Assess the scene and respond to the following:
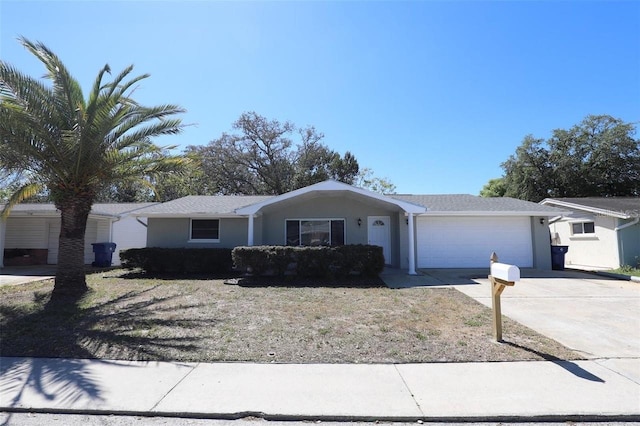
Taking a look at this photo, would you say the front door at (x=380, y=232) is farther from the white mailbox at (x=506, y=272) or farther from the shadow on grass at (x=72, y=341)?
the white mailbox at (x=506, y=272)

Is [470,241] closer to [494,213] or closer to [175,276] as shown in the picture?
[494,213]

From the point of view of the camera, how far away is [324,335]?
20.1 feet

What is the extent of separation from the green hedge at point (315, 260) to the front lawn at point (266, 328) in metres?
1.94

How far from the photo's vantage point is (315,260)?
1209cm

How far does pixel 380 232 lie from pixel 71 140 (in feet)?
37.8

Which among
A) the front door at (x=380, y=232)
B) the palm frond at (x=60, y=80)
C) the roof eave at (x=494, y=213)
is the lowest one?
the front door at (x=380, y=232)

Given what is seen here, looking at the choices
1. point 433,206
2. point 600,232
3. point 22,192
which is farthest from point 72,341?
point 600,232

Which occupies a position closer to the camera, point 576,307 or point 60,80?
point 576,307

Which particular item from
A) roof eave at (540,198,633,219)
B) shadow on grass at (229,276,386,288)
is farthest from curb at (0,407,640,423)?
roof eave at (540,198,633,219)

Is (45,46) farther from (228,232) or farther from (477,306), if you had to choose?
(477,306)

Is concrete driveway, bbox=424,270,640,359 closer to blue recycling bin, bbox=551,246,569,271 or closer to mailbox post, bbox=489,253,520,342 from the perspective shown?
mailbox post, bbox=489,253,520,342

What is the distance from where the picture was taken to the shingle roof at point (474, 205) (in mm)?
14898

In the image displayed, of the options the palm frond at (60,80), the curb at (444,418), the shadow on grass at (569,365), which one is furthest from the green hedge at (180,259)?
the shadow on grass at (569,365)

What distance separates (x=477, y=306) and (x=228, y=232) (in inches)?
416
